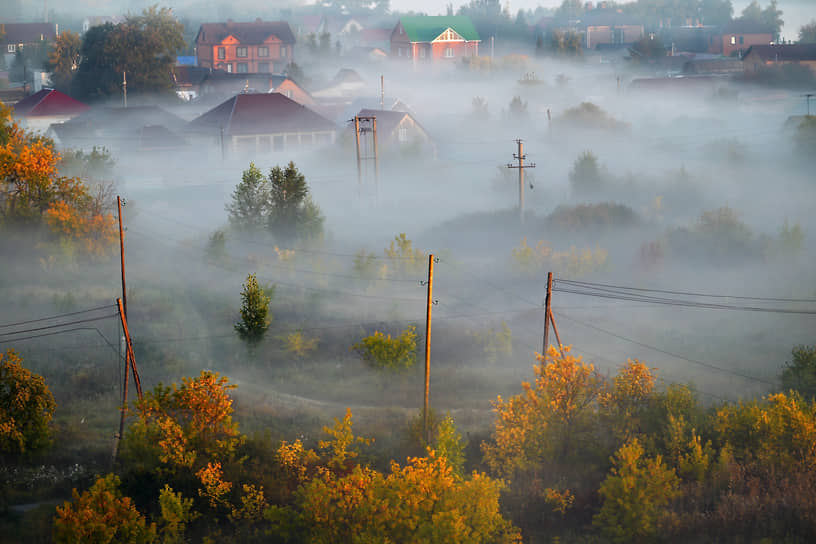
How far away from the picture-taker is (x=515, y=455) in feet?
63.2

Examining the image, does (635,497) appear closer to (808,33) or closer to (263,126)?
(263,126)

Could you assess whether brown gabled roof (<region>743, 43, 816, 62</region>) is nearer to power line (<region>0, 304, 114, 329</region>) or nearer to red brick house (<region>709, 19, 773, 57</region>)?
red brick house (<region>709, 19, 773, 57</region>)

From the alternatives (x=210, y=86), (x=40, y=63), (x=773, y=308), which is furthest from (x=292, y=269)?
(x=40, y=63)

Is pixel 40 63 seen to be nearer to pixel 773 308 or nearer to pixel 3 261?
pixel 3 261

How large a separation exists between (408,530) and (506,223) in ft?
100

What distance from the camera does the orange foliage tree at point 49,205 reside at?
Answer: 3422 cm

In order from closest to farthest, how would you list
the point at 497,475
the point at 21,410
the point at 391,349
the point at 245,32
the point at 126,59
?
the point at 21,410, the point at 497,475, the point at 391,349, the point at 126,59, the point at 245,32

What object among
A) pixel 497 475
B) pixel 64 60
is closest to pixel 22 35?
pixel 64 60

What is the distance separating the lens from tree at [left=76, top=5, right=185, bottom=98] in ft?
276

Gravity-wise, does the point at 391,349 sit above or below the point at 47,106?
below

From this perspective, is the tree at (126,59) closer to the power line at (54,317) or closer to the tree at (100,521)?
the power line at (54,317)

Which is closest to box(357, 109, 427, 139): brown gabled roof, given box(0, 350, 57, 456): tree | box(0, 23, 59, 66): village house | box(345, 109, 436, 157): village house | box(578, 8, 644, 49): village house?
box(345, 109, 436, 157): village house

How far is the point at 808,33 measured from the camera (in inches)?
5399

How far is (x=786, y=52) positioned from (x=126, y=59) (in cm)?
7450
